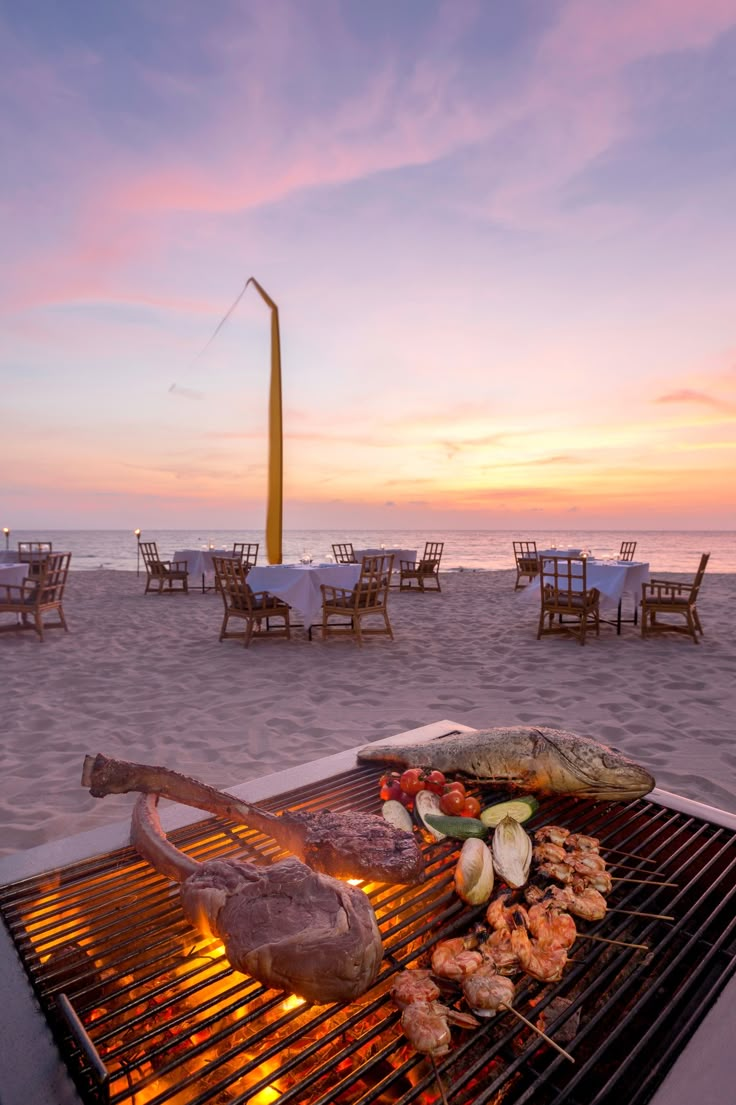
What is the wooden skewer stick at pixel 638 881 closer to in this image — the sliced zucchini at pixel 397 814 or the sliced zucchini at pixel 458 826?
the sliced zucchini at pixel 458 826

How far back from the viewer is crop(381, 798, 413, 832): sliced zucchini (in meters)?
1.69

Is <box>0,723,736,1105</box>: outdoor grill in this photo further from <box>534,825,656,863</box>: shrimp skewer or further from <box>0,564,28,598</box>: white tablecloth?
<box>0,564,28,598</box>: white tablecloth

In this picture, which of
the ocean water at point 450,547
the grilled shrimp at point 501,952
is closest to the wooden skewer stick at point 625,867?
the grilled shrimp at point 501,952

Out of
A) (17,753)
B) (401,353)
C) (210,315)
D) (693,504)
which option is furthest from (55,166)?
(693,504)

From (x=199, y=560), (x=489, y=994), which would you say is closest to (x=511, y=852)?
(x=489, y=994)

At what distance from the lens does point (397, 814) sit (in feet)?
5.67

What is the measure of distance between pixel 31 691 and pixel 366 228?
9.24 m

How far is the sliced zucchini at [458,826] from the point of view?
160 cm

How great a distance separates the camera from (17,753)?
12.7ft

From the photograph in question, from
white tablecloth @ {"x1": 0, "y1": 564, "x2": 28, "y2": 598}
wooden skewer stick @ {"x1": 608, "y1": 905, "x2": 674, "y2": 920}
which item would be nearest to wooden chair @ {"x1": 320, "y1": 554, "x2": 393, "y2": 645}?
white tablecloth @ {"x1": 0, "y1": 564, "x2": 28, "y2": 598}

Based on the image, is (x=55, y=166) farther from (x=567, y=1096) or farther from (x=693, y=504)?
(x=693, y=504)

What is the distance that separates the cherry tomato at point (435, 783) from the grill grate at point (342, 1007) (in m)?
0.23

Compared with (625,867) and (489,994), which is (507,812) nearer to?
(625,867)

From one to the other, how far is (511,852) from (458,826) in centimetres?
16
